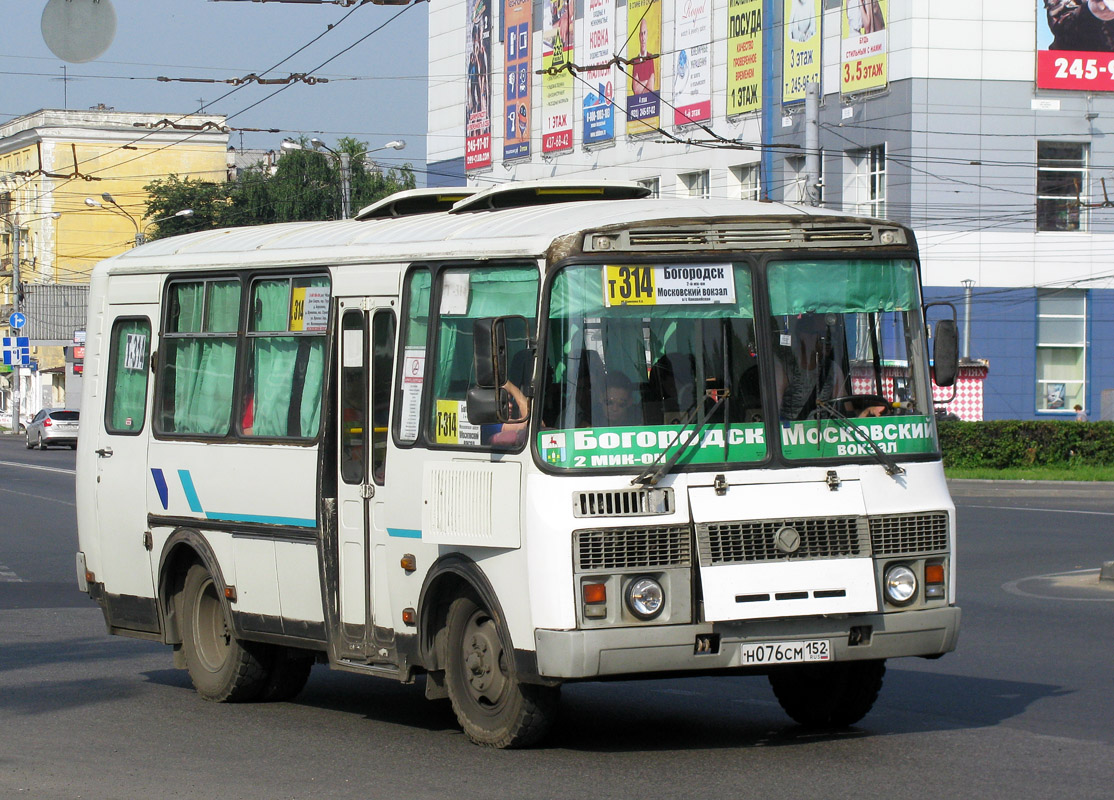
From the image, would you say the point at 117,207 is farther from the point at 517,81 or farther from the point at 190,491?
the point at 190,491

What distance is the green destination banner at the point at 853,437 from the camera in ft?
25.9

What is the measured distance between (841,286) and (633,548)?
1661 mm

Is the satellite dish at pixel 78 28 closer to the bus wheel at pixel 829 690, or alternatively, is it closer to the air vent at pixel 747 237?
the air vent at pixel 747 237

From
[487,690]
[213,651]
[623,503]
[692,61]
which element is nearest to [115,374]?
[213,651]

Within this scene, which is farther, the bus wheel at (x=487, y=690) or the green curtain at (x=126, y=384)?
the green curtain at (x=126, y=384)

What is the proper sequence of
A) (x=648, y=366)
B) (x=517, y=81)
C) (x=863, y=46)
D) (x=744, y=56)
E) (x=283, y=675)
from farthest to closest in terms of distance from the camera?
(x=517, y=81)
(x=744, y=56)
(x=863, y=46)
(x=283, y=675)
(x=648, y=366)

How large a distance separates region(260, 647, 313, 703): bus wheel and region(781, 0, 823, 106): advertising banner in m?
39.4

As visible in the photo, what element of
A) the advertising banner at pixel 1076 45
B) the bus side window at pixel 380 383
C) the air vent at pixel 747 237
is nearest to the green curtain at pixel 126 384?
the bus side window at pixel 380 383

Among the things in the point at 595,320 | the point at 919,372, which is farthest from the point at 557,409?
the point at 919,372

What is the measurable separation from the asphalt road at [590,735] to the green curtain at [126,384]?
1.61 metres

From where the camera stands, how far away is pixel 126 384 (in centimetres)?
1102

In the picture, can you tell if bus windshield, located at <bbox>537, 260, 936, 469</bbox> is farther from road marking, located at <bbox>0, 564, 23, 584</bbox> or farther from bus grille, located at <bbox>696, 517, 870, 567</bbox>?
road marking, located at <bbox>0, 564, 23, 584</bbox>

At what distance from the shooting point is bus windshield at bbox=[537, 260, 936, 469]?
768cm

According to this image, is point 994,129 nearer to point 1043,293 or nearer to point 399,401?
point 1043,293
